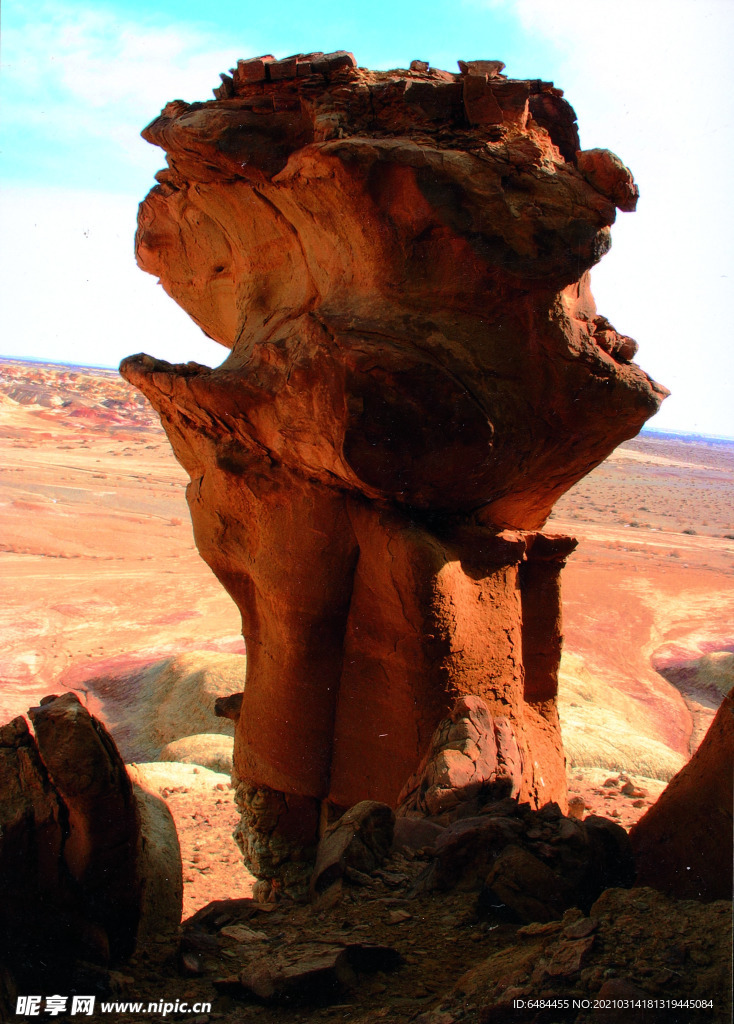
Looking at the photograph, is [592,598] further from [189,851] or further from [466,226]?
[466,226]

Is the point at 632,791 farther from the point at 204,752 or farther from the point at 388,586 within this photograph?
the point at 204,752

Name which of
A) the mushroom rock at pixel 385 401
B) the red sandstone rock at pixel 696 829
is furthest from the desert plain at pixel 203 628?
the red sandstone rock at pixel 696 829

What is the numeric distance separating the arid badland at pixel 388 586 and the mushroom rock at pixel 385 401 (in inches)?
0.6

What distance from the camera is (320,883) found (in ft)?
8.85

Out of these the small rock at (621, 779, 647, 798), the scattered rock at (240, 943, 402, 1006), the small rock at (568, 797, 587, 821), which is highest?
the scattered rock at (240, 943, 402, 1006)

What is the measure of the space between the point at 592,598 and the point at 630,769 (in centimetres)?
778

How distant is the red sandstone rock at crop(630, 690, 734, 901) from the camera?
95.3 inches

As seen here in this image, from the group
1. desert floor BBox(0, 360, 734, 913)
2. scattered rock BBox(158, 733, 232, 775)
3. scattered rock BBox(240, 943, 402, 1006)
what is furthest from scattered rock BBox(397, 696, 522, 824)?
scattered rock BBox(158, 733, 232, 775)

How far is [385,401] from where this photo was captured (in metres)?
3.26

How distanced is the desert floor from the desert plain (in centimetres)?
3

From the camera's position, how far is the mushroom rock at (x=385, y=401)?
331cm

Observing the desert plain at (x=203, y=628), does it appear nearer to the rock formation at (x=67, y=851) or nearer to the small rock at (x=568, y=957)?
the rock formation at (x=67, y=851)

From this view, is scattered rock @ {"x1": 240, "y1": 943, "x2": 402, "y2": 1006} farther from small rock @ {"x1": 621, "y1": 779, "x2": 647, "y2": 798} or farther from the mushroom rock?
small rock @ {"x1": 621, "y1": 779, "x2": 647, "y2": 798}

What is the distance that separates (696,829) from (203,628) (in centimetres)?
1014
